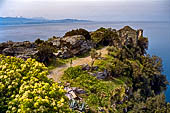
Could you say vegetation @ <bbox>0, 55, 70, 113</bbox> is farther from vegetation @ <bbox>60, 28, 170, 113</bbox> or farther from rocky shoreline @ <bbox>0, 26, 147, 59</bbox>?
rocky shoreline @ <bbox>0, 26, 147, 59</bbox>

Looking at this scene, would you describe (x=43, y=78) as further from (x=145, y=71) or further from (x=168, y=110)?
(x=145, y=71)

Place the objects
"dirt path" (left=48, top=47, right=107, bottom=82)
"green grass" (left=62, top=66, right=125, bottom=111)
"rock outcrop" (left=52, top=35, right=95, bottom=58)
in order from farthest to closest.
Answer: "rock outcrop" (left=52, top=35, right=95, bottom=58) → "dirt path" (left=48, top=47, right=107, bottom=82) → "green grass" (left=62, top=66, right=125, bottom=111)

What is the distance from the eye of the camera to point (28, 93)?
5.44m

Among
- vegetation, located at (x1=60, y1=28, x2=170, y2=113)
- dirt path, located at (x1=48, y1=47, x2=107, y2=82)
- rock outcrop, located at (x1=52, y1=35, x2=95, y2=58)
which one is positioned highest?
rock outcrop, located at (x1=52, y1=35, x2=95, y2=58)

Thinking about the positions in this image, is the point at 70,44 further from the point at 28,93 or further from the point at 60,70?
the point at 28,93

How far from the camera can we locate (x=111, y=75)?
1930 centimetres

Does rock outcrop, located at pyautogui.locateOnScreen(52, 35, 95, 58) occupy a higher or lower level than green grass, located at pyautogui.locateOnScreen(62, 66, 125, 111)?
higher

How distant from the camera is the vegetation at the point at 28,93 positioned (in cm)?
517

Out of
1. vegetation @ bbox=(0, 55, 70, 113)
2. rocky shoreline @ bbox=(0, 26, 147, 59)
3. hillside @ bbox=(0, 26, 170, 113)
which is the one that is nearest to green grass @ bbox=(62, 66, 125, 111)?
hillside @ bbox=(0, 26, 170, 113)

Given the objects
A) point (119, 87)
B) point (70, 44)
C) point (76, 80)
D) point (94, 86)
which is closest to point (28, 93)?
point (94, 86)

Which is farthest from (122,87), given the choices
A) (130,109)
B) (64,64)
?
(64,64)

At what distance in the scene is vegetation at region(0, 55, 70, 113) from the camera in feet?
17.0

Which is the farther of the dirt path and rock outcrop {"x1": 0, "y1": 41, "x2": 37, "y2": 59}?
rock outcrop {"x1": 0, "y1": 41, "x2": 37, "y2": 59}

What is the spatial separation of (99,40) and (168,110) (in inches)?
770
